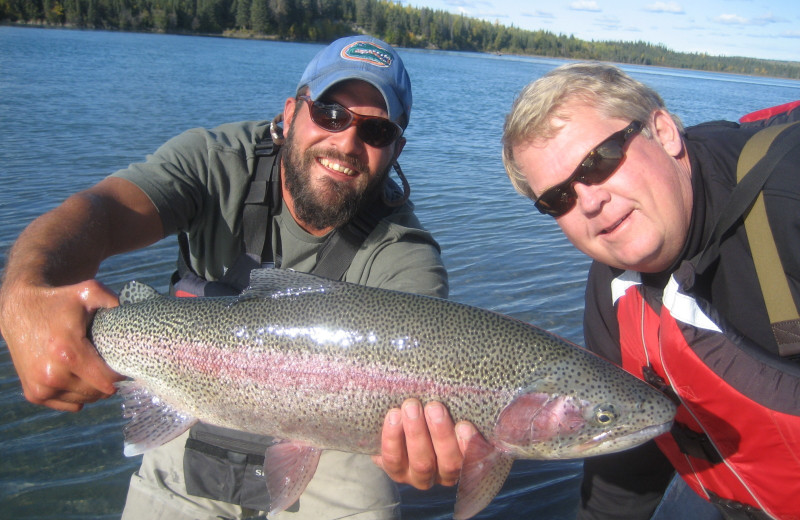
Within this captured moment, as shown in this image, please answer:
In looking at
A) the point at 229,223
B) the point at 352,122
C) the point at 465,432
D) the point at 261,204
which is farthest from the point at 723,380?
the point at 229,223

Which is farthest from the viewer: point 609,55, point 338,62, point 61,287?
point 609,55

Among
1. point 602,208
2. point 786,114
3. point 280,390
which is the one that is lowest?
point 280,390

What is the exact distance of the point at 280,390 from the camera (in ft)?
8.85

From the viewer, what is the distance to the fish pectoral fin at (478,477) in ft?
8.61

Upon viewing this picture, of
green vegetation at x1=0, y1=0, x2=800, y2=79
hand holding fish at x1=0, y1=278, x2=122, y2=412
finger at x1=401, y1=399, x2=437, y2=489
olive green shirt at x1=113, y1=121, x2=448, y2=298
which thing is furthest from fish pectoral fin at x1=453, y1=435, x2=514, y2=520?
green vegetation at x1=0, y1=0, x2=800, y2=79

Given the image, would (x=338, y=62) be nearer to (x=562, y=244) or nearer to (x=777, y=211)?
(x=777, y=211)

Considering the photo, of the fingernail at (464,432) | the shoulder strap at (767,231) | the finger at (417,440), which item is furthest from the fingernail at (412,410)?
the shoulder strap at (767,231)

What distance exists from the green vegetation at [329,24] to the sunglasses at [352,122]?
86.0 m

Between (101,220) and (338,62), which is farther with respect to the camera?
(338,62)

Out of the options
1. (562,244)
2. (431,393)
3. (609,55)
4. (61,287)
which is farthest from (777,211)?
(609,55)

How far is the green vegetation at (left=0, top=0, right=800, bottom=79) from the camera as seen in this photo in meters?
78.6

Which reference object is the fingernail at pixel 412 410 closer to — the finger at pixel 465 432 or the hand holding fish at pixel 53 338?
the finger at pixel 465 432

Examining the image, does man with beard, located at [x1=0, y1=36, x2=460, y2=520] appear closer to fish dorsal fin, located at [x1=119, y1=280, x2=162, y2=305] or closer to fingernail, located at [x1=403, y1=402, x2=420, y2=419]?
fish dorsal fin, located at [x1=119, y1=280, x2=162, y2=305]

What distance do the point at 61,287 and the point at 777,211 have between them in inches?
124
